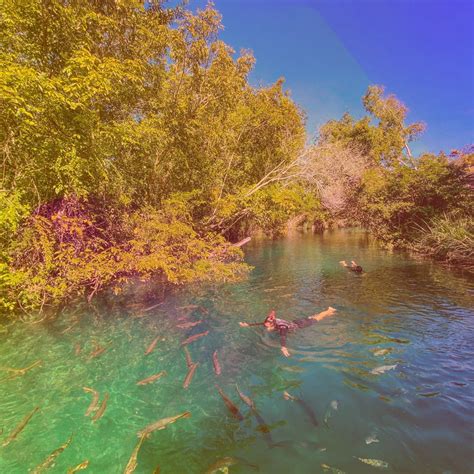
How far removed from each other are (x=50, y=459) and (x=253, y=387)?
163 inches

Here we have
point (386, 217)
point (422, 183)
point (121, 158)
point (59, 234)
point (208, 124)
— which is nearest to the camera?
point (59, 234)

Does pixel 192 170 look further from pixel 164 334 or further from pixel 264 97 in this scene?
pixel 164 334

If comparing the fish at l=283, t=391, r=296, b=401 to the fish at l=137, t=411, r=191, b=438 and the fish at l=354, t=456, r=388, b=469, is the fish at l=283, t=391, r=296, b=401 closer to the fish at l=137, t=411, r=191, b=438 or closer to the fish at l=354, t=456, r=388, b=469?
the fish at l=354, t=456, r=388, b=469

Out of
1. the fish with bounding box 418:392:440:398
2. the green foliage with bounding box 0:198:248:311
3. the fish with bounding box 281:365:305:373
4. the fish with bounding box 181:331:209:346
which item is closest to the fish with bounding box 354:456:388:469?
the fish with bounding box 418:392:440:398

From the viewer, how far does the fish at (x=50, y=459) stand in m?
4.68

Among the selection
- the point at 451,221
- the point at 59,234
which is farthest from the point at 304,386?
the point at 451,221

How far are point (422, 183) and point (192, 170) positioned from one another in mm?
21646

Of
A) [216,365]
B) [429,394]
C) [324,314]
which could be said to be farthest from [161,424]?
[324,314]

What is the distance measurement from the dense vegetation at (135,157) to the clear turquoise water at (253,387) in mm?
2436


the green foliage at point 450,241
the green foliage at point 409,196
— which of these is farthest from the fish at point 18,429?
the green foliage at point 409,196

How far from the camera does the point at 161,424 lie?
5.71m

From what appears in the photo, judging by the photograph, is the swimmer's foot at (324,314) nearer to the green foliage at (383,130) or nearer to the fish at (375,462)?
the fish at (375,462)

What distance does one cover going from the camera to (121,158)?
14461mm

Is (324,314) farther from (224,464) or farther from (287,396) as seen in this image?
(224,464)
